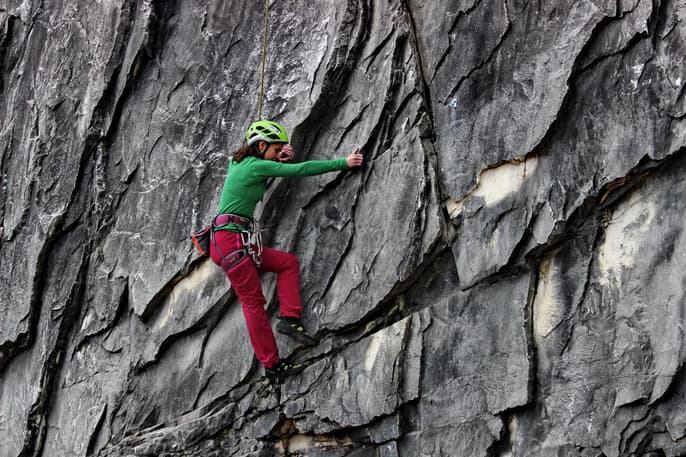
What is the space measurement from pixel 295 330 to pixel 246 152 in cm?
181

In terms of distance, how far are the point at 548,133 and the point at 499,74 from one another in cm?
82

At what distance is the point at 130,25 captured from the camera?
10734mm

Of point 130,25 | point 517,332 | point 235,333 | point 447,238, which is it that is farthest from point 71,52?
point 517,332

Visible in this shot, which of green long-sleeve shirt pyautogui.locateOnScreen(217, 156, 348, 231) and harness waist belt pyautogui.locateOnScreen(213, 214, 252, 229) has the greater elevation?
green long-sleeve shirt pyautogui.locateOnScreen(217, 156, 348, 231)

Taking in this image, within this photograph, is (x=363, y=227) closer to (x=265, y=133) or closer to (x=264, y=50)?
(x=265, y=133)

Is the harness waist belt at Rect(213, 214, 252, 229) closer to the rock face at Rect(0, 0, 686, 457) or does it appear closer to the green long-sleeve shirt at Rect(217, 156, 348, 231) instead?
the green long-sleeve shirt at Rect(217, 156, 348, 231)

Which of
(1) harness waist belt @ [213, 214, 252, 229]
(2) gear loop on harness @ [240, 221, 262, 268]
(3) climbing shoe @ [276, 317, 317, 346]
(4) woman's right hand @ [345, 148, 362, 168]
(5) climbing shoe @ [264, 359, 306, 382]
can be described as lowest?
(5) climbing shoe @ [264, 359, 306, 382]

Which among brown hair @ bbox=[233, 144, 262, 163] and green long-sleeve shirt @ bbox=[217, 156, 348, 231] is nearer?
green long-sleeve shirt @ bbox=[217, 156, 348, 231]

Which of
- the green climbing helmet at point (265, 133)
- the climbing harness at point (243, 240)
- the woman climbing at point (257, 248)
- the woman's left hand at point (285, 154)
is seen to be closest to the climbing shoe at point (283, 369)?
the woman climbing at point (257, 248)

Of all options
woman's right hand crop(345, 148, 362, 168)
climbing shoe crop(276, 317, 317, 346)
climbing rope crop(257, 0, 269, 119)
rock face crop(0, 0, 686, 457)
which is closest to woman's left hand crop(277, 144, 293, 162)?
rock face crop(0, 0, 686, 457)

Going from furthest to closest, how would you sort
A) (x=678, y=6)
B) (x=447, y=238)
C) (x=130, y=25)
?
(x=130, y=25) < (x=447, y=238) < (x=678, y=6)

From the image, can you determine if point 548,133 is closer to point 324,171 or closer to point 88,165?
point 324,171

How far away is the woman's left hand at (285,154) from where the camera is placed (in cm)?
887

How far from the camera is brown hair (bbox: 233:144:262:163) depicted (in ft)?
28.6
